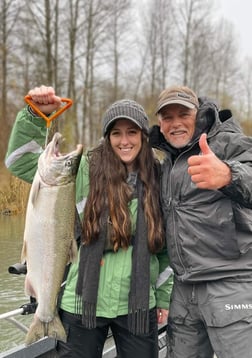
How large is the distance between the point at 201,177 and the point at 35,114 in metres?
1.12

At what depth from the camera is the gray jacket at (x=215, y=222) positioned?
2.50 metres

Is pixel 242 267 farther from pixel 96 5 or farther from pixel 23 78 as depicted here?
pixel 96 5

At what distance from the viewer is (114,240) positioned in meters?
2.69

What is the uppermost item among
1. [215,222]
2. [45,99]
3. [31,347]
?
[45,99]

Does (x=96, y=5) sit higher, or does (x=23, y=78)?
(x=96, y=5)

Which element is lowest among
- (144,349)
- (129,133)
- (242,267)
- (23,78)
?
(144,349)

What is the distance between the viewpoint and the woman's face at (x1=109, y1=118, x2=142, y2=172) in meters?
2.84

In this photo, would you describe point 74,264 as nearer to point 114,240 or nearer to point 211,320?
point 114,240

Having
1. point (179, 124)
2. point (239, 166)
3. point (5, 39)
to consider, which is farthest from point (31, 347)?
point (5, 39)

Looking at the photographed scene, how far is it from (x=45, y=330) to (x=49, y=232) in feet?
1.92

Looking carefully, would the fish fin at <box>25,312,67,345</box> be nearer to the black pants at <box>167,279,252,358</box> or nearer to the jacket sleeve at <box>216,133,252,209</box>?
the black pants at <box>167,279,252,358</box>

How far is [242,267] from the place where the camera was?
99.0 inches

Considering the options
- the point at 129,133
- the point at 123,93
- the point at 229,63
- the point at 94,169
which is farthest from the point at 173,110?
the point at 229,63

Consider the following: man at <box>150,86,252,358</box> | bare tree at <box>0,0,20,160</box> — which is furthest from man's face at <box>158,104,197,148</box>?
bare tree at <box>0,0,20,160</box>
